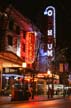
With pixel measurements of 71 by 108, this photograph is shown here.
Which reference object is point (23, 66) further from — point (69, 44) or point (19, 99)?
point (69, 44)

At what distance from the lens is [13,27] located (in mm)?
60125

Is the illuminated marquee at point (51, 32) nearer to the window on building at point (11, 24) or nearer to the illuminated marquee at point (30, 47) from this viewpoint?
the illuminated marquee at point (30, 47)

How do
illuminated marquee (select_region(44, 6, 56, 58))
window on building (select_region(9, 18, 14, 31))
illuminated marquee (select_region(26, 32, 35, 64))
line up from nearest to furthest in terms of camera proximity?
illuminated marquee (select_region(26, 32, 35, 64)), window on building (select_region(9, 18, 14, 31)), illuminated marquee (select_region(44, 6, 56, 58))

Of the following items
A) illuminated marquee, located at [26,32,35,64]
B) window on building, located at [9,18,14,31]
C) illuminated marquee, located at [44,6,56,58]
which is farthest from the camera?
illuminated marquee, located at [44,6,56,58]

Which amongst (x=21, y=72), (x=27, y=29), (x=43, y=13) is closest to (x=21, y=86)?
(x=21, y=72)

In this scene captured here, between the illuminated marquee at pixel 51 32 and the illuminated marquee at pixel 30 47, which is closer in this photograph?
the illuminated marquee at pixel 30 47

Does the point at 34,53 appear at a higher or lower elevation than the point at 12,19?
lower

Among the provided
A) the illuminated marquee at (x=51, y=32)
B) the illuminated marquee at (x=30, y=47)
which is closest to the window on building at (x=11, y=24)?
Result: the illuminated marquee at (x=30, y=47)

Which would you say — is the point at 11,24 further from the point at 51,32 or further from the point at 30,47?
the point at 51,32

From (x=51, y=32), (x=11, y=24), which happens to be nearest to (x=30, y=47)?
(x=11, y=24)

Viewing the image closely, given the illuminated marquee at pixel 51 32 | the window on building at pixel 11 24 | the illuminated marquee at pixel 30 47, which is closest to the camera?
the illuminated marquee at pixel 30 47

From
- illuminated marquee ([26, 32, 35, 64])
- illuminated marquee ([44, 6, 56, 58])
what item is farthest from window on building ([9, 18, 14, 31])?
illuminated marquee ([44, 6, 56, 58])

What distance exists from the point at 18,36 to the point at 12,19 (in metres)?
3.79

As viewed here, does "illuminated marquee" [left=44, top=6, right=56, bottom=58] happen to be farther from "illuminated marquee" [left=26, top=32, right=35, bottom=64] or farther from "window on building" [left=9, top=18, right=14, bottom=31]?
"window on building" [left=9, top=18, right=14, bottom=31]
